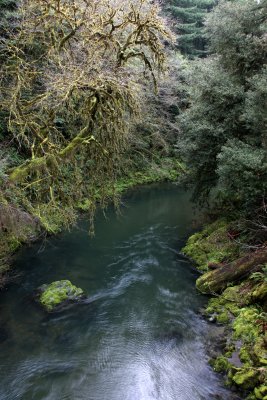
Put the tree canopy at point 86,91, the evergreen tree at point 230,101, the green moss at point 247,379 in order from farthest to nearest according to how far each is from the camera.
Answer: the evergreen tree at point 230,101 → the tree canopy at point 86,91 → the green moss at point 247,379

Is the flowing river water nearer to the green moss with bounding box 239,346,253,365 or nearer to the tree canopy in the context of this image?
the green moss with bounding box 239,346,253,365

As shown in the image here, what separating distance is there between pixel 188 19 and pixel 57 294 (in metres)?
35.3

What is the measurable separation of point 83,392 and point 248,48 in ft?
38.7

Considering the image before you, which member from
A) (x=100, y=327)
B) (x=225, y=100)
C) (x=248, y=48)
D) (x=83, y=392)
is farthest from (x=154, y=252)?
(x=248, y=48)

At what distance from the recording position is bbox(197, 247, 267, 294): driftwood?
31.2 feet

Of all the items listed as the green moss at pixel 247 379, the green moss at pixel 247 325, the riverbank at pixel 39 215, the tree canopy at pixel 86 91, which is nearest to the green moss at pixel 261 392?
the green moss at pixel 247 379

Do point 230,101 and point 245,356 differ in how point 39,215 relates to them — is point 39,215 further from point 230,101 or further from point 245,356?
point 230,101

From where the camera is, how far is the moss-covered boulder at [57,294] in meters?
9.45

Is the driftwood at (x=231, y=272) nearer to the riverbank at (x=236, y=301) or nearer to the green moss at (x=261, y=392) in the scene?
the riverbank at (x=236, y=301)

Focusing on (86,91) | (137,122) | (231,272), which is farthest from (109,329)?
(86,91)

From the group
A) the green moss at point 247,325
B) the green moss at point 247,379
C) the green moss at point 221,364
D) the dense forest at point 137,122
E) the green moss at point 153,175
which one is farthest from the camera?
the green moss at point 153,175

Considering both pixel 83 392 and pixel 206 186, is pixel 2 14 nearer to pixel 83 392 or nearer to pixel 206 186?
pixel 206 186

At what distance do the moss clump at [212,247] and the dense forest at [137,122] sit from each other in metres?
0.05

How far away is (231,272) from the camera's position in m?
9.98
